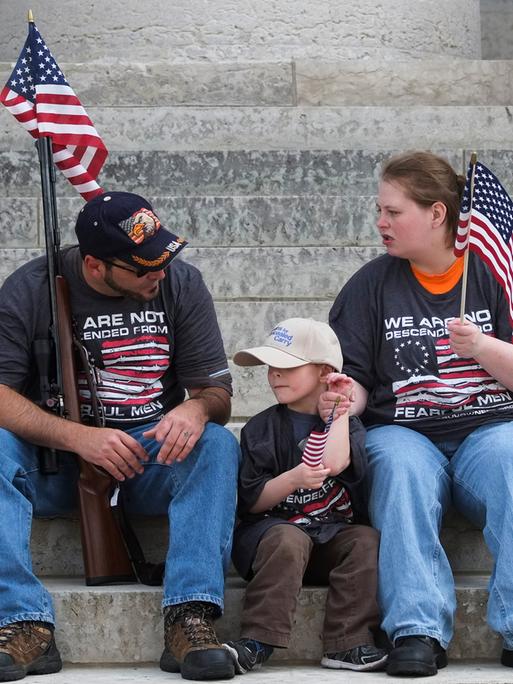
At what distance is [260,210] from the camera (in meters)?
6.02

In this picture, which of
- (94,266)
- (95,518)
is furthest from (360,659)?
(94,266)

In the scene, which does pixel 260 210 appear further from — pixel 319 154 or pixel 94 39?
pixel 94 39

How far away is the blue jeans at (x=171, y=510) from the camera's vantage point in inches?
151

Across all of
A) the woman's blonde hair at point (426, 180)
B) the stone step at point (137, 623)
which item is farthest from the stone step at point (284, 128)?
the stone step at point (137, 623)

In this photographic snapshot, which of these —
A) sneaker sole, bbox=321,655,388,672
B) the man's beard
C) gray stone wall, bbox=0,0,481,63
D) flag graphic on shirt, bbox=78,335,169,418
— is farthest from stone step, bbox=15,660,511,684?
gray stone wall, bbox=0,0,481,63

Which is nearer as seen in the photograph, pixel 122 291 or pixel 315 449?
pixel 315 449

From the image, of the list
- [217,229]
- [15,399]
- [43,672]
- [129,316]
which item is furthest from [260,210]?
[43,672]

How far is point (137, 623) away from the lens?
403 centimetres

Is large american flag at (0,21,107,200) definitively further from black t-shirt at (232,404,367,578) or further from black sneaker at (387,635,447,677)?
black sneaker at (387,635,447,677)

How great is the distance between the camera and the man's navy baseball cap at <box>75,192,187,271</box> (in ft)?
13.7

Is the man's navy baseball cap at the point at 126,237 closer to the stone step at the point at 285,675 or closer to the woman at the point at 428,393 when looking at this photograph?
the woman at the point at 428,393

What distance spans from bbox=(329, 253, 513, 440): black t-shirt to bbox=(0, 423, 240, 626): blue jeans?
22.3 inches

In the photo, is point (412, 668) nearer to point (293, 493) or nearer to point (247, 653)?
point (247, 653)

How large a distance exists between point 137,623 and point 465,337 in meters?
1.26
